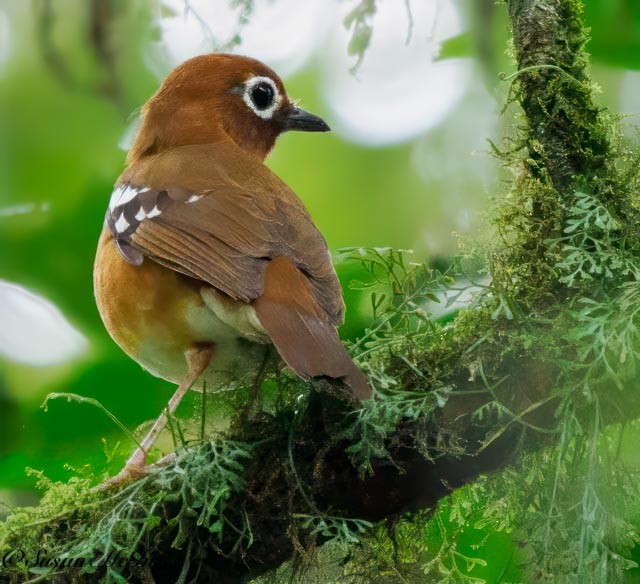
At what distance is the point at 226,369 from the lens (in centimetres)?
275

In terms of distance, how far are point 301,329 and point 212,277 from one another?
1.06ft

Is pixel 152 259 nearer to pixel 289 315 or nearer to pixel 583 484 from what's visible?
pixel 289 315

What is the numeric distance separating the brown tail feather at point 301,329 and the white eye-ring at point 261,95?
134 cm

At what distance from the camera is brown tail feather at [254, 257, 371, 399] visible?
2113mm

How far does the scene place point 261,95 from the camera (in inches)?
148

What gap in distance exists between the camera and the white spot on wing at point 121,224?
2.86 meters

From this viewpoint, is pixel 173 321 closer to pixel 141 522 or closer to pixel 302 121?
pixel 141 522

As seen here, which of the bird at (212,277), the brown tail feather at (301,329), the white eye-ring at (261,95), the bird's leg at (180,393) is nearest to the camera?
the brown tail feather at (301,329)

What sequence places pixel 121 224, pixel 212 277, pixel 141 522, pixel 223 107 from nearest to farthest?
pixel 141 522 < pixel 212 277 < pixel 121 224 < pixel 223 107

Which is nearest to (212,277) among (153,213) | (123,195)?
(153,213)

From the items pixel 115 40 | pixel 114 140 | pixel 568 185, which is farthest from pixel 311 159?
pixel 568 185

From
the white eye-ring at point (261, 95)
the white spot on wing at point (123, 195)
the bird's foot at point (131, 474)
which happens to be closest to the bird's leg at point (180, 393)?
the bird's foot at point (131, 474)

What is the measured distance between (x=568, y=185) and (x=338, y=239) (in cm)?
182

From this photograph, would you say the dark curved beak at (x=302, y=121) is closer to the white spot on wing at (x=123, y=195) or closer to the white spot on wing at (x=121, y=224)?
the white spot on wing at (x=123, y=195)
